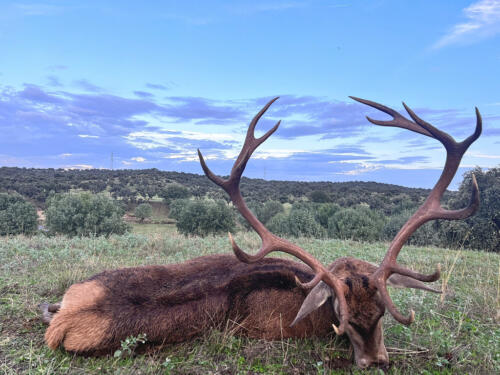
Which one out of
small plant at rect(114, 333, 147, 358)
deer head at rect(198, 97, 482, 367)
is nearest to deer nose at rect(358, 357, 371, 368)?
deer head at rect(198, 97, 482, 367)

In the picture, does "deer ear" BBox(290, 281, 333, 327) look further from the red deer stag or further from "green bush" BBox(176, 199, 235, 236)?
"green bush" BBox(176, 199, 235, 236)

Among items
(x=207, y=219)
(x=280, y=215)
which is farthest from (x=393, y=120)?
(x=207, y=219)

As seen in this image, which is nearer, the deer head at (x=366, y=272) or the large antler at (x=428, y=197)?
the deer head at (x=366, y=272)

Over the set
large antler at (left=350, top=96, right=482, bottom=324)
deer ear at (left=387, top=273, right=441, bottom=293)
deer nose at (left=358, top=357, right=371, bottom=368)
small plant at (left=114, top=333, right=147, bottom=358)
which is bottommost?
deer nose at (left=358, top=357, right=371, bottom=368)

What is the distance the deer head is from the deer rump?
0.39 m

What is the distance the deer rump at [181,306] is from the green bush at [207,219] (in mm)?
25190

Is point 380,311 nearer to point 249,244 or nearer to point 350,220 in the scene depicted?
point 249,244

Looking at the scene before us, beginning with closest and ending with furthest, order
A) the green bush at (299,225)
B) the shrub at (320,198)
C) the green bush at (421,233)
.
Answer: the green bush at (421,233), the green bush at (299,225), the shrub at (320,198)

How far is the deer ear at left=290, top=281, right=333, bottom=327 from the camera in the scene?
3344 millimetres

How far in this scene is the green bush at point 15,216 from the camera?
97.3ft

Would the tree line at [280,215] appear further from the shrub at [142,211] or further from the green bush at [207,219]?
the shrub at [142,211]

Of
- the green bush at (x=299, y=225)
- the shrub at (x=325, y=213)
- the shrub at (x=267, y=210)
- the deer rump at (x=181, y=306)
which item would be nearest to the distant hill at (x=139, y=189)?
the shrub at (x=267, y=210)

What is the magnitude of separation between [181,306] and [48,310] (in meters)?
1.70

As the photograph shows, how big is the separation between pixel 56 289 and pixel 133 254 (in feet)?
11.0
